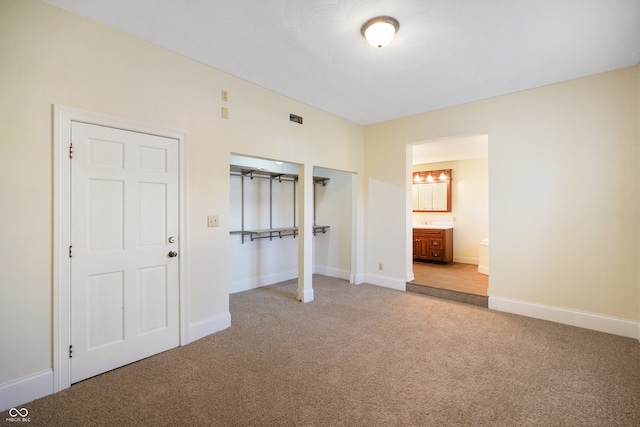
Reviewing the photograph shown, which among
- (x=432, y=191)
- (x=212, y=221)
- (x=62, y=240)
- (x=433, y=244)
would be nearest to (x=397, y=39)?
(x=212, y=221)

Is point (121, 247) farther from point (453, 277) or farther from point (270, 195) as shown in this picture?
point (453, 277)

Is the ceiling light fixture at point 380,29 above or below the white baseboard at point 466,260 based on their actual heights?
above

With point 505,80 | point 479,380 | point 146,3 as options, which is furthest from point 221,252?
point 505,80

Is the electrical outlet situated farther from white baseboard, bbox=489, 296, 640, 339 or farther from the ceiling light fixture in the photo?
white baseboard, bbox=489, 296, 640, 339

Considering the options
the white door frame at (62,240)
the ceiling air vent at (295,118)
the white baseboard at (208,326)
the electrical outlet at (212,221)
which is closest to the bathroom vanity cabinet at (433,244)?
the ceiling air vent at (295,118)

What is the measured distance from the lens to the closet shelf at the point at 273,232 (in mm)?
4641

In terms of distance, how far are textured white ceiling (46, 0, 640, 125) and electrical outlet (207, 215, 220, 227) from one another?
1.66 metres

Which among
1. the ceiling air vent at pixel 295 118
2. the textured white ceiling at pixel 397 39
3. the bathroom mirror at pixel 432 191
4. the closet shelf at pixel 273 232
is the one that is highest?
the textured white ceiling at pixel 397 39

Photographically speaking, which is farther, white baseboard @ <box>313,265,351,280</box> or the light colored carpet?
white baseboard @ <box>313,265,351,280</box>

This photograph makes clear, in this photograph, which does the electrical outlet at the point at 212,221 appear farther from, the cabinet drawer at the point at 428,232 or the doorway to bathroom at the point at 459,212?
the cabinet drawer at the point at 428,232

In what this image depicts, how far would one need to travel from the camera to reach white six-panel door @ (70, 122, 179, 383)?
7.34 feet

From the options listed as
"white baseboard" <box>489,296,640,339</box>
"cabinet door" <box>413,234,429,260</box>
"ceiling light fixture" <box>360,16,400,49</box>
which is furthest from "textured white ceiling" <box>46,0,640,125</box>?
"cabinet door" <box>413,234,429,260</box>

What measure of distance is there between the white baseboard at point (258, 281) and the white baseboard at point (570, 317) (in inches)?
134

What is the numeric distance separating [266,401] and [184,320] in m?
1.33
